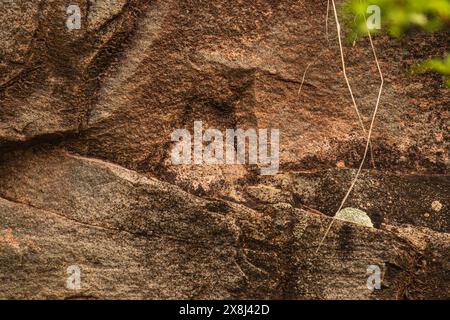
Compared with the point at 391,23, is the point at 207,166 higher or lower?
lower

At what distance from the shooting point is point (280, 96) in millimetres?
2875

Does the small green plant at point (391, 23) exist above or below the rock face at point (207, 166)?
above

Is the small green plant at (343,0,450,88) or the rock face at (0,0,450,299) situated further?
the rock face at (0,0,450,299)

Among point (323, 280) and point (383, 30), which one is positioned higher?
point (383, 30)

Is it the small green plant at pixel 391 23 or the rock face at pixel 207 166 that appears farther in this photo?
the rock face at pixel 207 166

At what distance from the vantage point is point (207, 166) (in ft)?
9.43

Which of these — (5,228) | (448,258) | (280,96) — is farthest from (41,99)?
(448,258)

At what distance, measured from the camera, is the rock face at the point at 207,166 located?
2.73 meters

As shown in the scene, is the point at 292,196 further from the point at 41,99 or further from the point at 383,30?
the point at 41,99

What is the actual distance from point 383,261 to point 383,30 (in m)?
1.18

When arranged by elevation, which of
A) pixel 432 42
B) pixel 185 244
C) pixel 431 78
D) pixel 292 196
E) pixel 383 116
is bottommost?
pixel 185 244

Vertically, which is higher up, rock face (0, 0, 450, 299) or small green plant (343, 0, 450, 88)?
small green plant (343, 0, 450, 88)

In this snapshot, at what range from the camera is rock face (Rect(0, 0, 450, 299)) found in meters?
2.73

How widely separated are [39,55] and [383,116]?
177 cm
